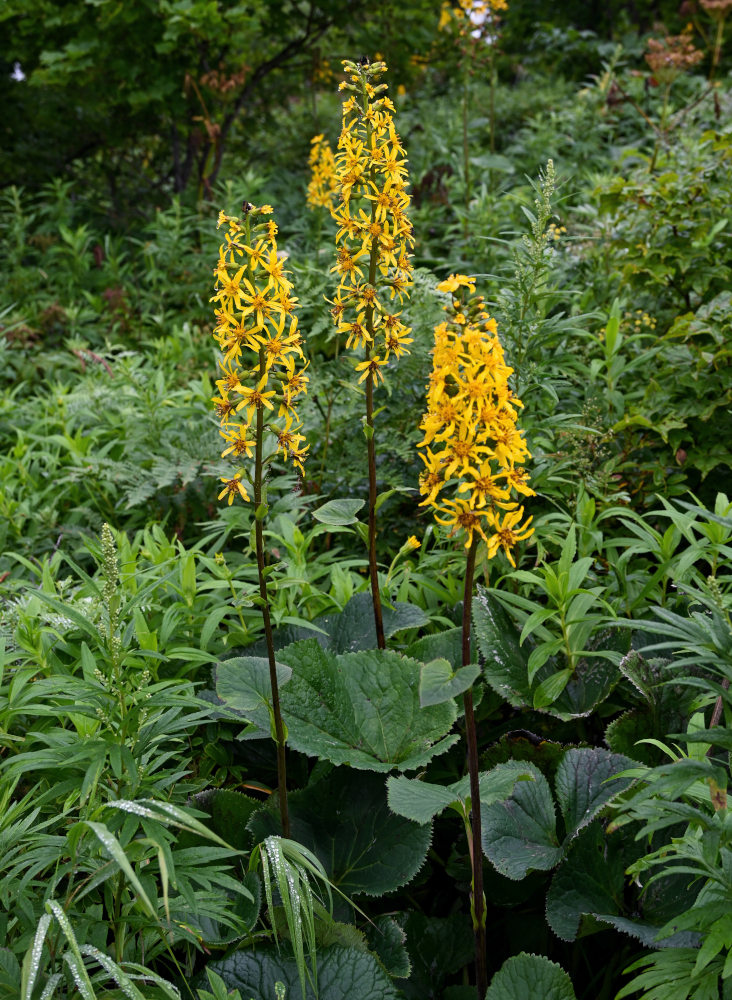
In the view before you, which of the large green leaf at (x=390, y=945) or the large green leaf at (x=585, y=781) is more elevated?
the large green leaf at (x=585, y=781)

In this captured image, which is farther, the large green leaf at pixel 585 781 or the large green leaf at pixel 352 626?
the large green leaf at pixel 352 626

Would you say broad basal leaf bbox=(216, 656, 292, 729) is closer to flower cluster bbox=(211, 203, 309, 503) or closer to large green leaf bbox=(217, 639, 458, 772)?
large green leaf bbox=(217, 639, 458, 772)

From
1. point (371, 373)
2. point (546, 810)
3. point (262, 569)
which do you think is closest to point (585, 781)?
point (546, 810)

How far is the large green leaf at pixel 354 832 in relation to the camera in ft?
6.46

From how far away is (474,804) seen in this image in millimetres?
1642

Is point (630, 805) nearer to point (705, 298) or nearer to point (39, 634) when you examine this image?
point (39, 634)

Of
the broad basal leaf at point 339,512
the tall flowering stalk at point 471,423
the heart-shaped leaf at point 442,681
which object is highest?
the tall flowering stalk at point 471,423

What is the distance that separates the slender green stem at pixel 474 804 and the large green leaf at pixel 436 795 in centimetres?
4

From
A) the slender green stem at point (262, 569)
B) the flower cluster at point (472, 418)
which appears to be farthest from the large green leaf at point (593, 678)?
the flower cluster at point (472, 418)

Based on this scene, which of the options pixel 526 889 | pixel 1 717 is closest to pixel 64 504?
pixel 1 717

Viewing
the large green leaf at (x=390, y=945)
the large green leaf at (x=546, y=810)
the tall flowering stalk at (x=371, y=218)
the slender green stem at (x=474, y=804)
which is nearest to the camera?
the slender green stem at (x=474, y=804)

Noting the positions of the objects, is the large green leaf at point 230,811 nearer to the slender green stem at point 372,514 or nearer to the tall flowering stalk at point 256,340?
the tall flowering stalk at point 256,340

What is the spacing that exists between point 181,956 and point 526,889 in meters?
0.84

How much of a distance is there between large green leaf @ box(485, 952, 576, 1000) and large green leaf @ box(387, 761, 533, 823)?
0.32 meters
